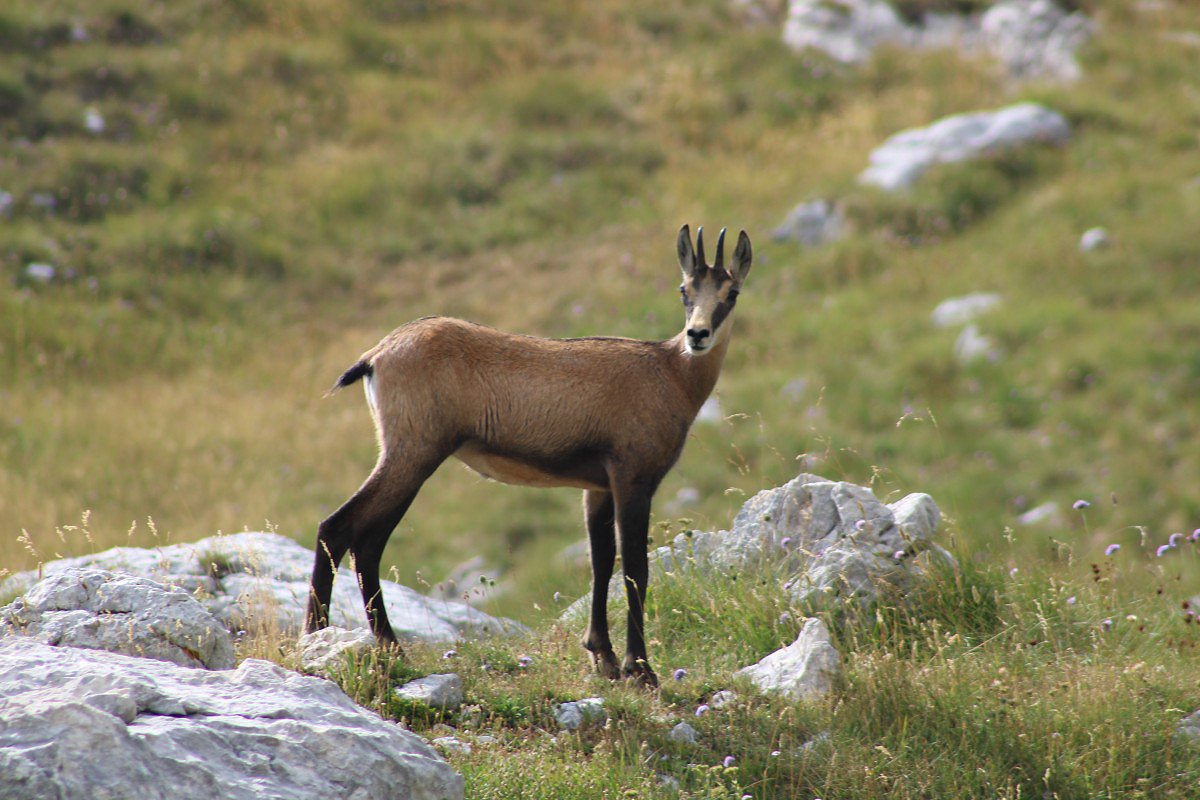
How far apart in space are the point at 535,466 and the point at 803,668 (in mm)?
1866

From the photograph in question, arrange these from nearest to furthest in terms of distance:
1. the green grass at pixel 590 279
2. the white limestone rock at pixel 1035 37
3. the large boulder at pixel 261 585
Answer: the large boulder at pixel 261 585 < the green grass at pixel 590 279 < the white limestone rock at pixel 1035 37

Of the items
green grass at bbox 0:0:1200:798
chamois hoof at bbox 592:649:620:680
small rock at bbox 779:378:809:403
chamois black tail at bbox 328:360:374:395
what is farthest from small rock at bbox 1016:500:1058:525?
chamois black tail at bbox 328:360:374:395

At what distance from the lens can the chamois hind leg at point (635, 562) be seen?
7.18m

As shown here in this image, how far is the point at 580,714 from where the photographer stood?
21.6 ft

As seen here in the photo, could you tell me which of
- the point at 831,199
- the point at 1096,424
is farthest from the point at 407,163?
the point at 1096,424

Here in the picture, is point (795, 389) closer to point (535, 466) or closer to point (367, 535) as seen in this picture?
point (535, 466)

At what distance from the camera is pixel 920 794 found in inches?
243

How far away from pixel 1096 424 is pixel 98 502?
1309 centimetres

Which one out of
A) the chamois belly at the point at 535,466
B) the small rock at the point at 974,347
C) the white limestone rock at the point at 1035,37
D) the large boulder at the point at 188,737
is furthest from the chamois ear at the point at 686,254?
the white limestone rock at the point at 1035,37

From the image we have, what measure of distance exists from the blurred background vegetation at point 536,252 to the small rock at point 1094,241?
0.18m

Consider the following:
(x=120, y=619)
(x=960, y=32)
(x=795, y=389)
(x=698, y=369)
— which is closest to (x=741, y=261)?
(x=698, y=369)

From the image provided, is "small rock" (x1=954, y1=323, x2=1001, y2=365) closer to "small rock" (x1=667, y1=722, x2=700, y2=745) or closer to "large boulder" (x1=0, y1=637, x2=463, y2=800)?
"small rock" (x1=667, y1=722, x2=700, y2=745)

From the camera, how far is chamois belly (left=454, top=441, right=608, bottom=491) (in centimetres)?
725

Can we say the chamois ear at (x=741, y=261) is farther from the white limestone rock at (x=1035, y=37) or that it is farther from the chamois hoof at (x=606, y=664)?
the white limestone rock at (x=1035, y=37)
